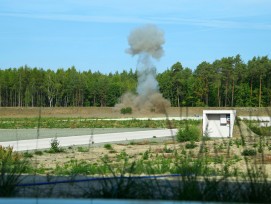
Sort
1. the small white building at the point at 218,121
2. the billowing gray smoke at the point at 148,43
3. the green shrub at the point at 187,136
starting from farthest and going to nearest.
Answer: the billowing gray smoke at the point at 148,43 < the small white building at the point at 218,121 < the green shrub at the point at 187,136

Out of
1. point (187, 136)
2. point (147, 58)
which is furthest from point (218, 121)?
point (147, 58)

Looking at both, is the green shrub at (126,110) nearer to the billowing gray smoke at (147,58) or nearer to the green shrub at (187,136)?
the billowing gray smoke at (147,58)

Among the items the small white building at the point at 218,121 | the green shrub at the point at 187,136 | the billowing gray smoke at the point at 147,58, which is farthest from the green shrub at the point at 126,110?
the green shrub at the point at 187,136

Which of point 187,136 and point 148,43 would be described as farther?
point 148,43

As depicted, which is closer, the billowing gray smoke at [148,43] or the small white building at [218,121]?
the small white building at [218,121]

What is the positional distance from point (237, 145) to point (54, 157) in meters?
7.60

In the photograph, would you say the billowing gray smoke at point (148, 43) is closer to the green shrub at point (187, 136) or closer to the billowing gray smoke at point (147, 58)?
the billowing gray smoke at point (147, 58)

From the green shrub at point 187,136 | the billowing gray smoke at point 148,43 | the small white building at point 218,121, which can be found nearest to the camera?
the green shrub at point 187,136

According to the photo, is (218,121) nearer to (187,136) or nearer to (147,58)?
(187,136)

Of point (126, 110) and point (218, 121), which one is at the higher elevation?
point (126, 110)

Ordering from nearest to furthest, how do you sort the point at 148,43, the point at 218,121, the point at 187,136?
the point at 187,136, the point at 218,121, the point at 148,43

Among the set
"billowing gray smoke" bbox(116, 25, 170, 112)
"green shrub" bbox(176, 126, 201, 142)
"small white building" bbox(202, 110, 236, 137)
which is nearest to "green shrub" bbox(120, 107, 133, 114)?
"billowing gray smoke" bbox(116, 25, 170, 112)

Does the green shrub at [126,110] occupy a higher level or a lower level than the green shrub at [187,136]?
higher

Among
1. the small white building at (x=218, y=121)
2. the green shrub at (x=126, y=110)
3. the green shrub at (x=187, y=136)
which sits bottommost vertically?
the green shrub at (x=187, y=136)
